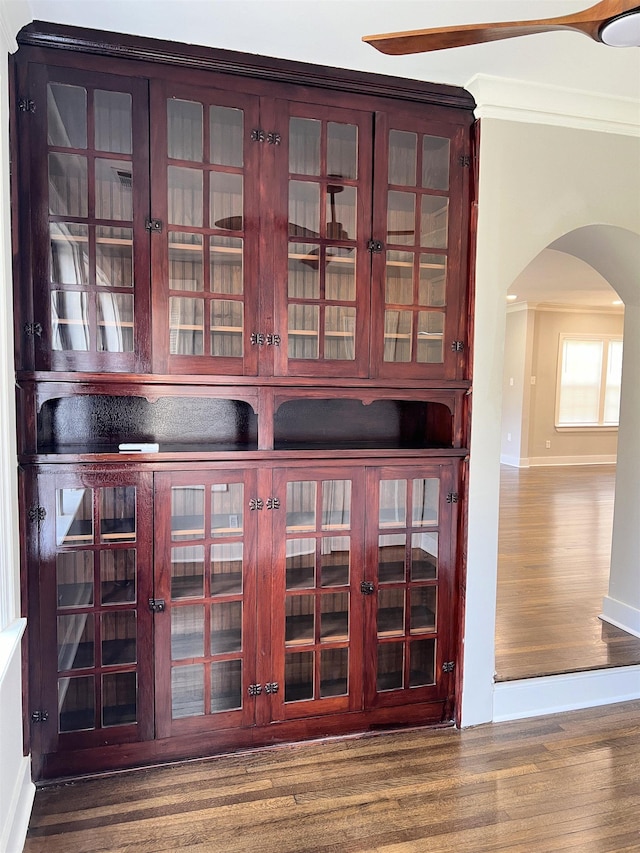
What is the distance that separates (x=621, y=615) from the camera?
3539mm

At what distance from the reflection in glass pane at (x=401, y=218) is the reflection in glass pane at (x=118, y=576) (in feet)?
5.63

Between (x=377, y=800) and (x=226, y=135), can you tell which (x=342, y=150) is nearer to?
(x=226, y=135)

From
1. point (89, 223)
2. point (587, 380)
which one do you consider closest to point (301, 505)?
point (89, 223)

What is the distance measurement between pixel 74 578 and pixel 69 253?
124 cm

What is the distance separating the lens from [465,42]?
55.1 inches

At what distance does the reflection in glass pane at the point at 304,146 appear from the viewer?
241 cm

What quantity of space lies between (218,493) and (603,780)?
1950 millimetres

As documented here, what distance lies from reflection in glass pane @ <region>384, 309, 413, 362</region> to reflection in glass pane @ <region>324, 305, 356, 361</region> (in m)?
0.15

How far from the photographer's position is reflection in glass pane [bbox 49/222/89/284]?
2195 mm

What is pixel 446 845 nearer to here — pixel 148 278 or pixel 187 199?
pixel 148 278

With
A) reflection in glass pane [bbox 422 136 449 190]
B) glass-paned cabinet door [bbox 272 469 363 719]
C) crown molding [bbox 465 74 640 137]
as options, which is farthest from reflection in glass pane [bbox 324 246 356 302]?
crown molding [bbox 465 74 640 137]

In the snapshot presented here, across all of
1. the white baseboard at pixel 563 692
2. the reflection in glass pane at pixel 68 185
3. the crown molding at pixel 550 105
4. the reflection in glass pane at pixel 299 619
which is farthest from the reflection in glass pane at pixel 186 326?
the white baseboard at pixel 563 692

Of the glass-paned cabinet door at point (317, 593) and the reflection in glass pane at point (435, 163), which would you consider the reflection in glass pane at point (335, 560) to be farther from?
the reflection in glass pane at point (435, 163)

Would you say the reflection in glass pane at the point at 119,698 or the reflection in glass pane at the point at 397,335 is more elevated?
the reflection in glass pane at the point at 397,335
